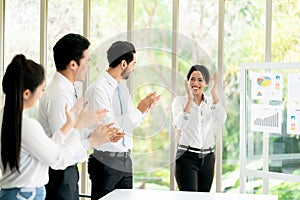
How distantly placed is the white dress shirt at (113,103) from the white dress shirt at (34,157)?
42 cm

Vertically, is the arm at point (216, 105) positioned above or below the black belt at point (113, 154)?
above

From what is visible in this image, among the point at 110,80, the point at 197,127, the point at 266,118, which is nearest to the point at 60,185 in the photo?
the point at 110,80

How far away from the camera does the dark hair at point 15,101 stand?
7.77ft

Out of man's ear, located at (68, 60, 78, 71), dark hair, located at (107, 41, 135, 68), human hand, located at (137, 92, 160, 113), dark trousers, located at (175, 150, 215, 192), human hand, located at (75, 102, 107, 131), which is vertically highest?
dark hair, located at (107, 41, 135, 68)

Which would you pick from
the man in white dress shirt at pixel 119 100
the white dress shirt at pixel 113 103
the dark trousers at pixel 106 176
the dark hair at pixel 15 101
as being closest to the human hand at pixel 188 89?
the man in white dress shirt at pixel 119 100

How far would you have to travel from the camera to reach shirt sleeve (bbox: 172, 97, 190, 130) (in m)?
2.90

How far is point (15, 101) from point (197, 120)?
43.4 inches

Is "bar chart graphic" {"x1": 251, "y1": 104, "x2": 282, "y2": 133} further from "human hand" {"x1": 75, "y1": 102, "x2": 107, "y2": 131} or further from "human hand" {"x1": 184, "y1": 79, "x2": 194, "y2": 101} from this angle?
"human hand" {"x1": 75, "y1": 102, "x2": 107, "y2": 131}

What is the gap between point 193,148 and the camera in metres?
3.98

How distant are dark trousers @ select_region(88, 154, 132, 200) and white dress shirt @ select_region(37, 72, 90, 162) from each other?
0.59 metres

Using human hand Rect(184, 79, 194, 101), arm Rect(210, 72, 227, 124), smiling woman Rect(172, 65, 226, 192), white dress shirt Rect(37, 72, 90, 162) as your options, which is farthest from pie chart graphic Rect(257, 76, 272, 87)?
white dress shirt Rect(37, 72, 90, 162)

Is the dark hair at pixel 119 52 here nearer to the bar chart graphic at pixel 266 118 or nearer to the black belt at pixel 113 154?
the black belt at pixel 113 154

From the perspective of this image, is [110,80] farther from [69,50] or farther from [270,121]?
[270,121]

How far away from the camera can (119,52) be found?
3.01 metres
